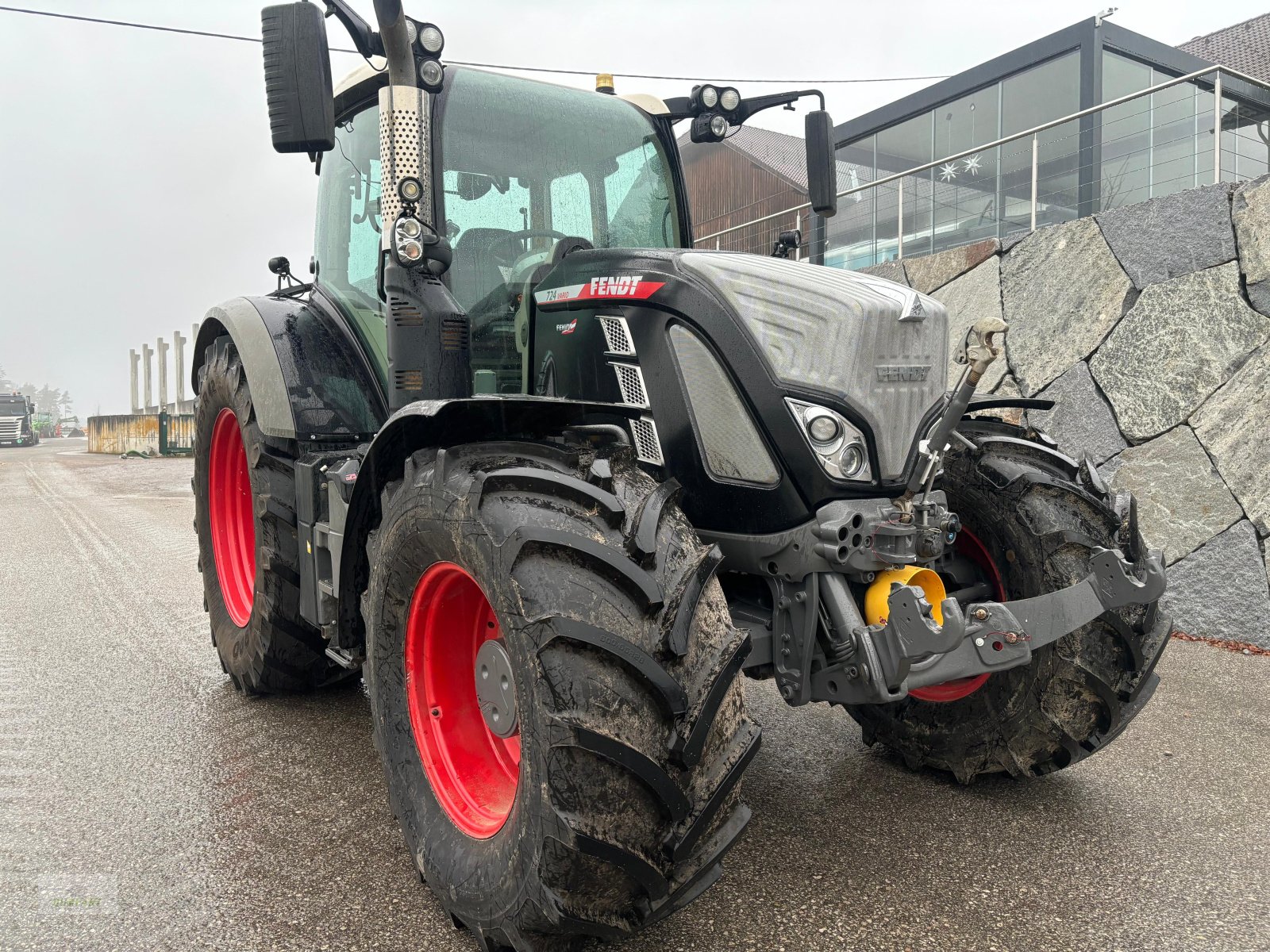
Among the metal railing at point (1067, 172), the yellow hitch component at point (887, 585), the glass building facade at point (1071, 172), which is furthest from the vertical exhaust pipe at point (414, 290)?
the glass building facade at point (1071, 172)

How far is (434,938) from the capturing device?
7.43 feet

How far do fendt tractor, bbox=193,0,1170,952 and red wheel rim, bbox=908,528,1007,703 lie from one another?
0.01 m

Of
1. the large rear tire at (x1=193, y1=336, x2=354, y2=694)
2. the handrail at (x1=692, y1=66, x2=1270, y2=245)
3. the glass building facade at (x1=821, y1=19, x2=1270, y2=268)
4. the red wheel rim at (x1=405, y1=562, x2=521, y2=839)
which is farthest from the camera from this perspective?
the glass building facade at (x1=821, y1=19, x2=1270, y2=268)

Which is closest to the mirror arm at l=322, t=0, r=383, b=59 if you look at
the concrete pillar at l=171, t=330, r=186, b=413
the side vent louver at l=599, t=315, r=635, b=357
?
the side vent louver at l=599, t=315, r=635, b=357

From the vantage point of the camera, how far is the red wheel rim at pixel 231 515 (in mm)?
4414

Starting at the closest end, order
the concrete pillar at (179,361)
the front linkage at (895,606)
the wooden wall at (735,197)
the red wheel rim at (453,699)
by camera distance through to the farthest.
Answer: the front linkage at (895,606)
the red wheel rim at (453,699)
the wooden wall at (735,197)
the concrete pillar at (179,361)

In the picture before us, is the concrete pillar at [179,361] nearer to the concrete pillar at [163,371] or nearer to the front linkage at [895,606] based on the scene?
the concrete pillar at [163,371]

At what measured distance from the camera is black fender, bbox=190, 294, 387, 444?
3508mm

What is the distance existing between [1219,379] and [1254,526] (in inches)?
32.3

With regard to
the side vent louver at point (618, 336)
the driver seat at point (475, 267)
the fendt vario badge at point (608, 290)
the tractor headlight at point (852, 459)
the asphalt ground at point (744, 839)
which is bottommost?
the asphalt ground at point (744, 839)

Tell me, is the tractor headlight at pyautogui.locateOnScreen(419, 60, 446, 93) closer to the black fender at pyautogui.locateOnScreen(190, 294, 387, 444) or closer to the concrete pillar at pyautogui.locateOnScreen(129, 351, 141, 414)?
the black fender at pyautogui.locateOnScreen(190, 294, 387, 444)

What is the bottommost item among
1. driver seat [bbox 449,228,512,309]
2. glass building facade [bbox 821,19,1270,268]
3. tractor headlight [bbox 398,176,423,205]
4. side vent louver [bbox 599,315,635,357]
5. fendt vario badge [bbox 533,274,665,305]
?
side vent louver [bbox 599,315,635,357]

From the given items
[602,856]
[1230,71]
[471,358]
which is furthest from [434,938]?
[1230,71]

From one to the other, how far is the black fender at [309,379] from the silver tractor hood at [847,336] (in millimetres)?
1593
